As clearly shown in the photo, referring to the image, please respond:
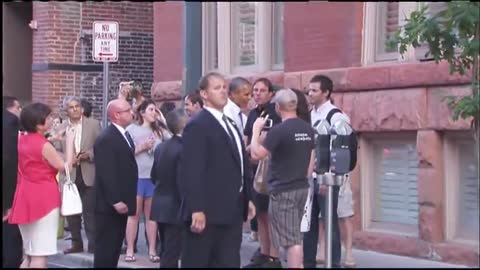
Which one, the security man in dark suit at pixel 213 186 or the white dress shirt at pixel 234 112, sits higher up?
the white dress shirt at pixel 234 112

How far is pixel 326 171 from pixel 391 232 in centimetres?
276

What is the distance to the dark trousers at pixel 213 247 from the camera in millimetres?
8383

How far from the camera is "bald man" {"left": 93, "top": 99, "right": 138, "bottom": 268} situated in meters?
9.74

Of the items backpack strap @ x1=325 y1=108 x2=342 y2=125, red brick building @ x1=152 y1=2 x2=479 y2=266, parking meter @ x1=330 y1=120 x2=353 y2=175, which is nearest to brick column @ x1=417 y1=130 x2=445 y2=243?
red brick building @ x1=152 y1=2 x2=479 y2=266

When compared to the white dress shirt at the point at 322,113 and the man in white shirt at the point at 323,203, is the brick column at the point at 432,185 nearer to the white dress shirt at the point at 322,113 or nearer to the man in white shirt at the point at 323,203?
the man in white shirt at the point at 323,203

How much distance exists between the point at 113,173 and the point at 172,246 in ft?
3.29

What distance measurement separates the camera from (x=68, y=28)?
19.5 meters

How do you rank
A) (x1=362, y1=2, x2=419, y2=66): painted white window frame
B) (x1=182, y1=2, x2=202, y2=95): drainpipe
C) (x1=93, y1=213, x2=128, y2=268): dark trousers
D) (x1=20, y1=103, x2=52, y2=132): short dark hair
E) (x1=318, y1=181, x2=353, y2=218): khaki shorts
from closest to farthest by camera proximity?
(x1=20, y1=103, x2=52, y2=132): short dark hair, (x1=93, y1=213, x2=128, y2=268): dark trousers, (x1=318, y1=181, x2=353, y2=218): khaki shorts, (x1=182, y1=2, x2=202, y2=95): drainpipe, (x1=362, y1=2, x2=419, y2=66): painted white window frame

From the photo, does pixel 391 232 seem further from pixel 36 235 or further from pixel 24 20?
pixel 24 20

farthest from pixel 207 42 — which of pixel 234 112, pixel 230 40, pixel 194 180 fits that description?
pixel 194 180

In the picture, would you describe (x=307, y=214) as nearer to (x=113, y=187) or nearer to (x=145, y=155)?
(x=113, y=187)

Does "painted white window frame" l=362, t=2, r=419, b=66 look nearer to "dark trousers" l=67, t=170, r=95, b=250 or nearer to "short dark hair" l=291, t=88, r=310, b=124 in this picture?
"short dark hair" l=291, t=88, r=310, b=124

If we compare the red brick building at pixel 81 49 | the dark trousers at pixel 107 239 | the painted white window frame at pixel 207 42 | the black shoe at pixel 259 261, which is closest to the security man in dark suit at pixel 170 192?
the dark trousers at pixel 107 239

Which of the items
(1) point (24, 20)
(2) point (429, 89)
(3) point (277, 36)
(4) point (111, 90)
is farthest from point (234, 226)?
(1) point (24, 20)
